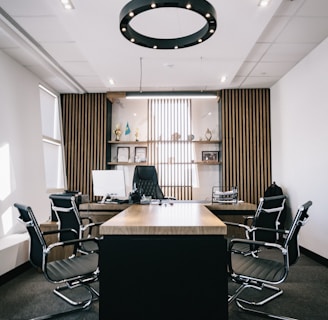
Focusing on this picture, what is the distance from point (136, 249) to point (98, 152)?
17.1ft

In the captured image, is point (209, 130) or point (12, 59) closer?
point (12, 59)

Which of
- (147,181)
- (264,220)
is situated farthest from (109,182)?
(264,220)

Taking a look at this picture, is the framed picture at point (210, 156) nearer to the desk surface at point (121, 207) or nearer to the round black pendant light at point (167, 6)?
the desk surface at point (121, 207)

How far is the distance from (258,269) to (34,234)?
2.10 metres

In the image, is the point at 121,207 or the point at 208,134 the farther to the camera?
the point at 208,134

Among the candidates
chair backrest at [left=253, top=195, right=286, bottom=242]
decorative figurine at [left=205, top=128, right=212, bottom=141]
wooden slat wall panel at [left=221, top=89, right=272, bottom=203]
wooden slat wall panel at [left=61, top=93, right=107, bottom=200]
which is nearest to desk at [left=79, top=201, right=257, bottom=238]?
chair backrest at [left=253, top=195, right=286, bottom=242]

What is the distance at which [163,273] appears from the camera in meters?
2.11

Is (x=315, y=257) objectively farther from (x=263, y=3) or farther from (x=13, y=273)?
(x=13, y=273)

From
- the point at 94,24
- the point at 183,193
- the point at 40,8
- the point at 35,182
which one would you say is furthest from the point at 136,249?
the point at 183,193

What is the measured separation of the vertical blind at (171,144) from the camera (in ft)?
23.7

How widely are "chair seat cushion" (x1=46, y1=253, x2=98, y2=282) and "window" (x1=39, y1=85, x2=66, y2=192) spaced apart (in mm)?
3833

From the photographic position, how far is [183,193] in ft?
23.6

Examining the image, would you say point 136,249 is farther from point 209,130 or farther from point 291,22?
point 209,130

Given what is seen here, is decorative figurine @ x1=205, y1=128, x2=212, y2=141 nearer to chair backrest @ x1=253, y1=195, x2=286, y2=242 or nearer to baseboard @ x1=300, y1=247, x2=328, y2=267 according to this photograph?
baseboard @ x1=300, y1=247, x2=328, y2=267
